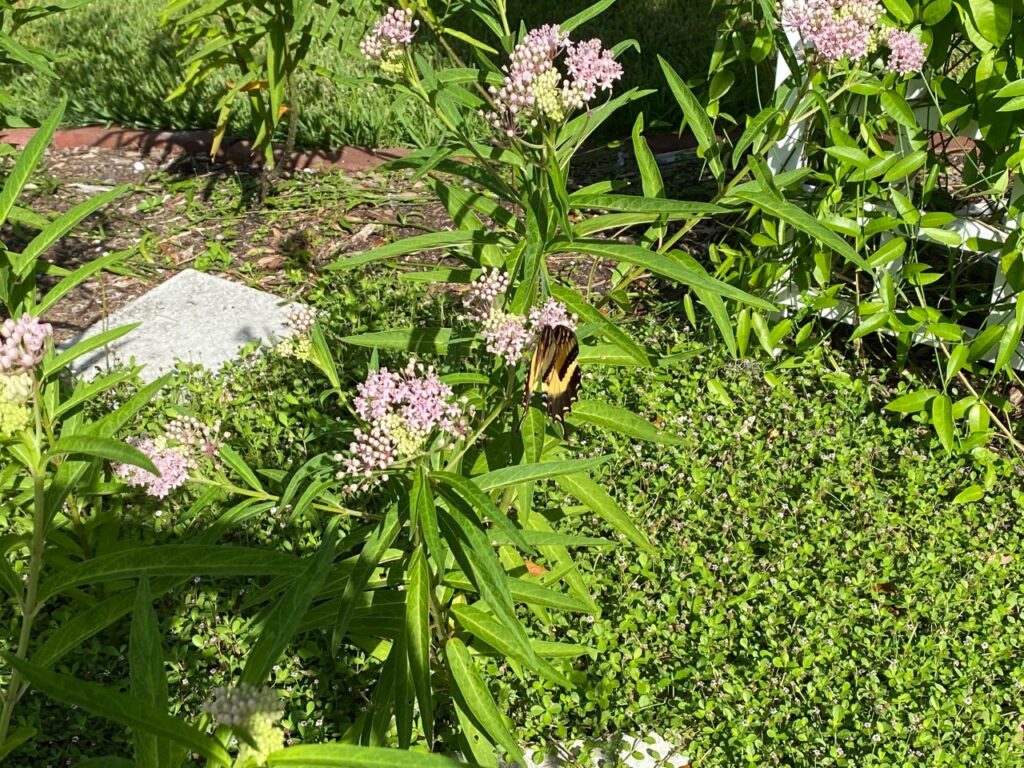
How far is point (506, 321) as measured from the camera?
75.2 inches

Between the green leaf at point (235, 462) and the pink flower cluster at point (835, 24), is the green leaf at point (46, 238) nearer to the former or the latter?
the green leaf at point (235, 462)

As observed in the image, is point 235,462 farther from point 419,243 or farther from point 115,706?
point 115,706

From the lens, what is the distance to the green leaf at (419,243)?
2.25 m

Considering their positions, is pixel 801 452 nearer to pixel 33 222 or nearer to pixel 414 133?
pixel 33 222

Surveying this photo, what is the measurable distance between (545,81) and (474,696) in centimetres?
127

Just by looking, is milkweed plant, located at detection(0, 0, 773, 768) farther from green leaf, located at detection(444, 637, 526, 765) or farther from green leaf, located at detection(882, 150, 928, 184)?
green leaf, located at detection(882, 150, 928, 184)

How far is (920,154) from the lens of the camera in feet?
10.6

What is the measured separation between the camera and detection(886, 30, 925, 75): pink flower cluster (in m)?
2.62

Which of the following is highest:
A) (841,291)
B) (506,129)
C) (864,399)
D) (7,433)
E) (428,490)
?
(506,129)

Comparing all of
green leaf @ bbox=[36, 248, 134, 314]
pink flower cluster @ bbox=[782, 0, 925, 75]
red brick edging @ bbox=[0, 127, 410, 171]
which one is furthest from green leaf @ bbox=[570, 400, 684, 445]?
red brick edging @ bbox=[0, 127, 410, 171]

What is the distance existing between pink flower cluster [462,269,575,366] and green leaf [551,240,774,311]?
15 centimetres

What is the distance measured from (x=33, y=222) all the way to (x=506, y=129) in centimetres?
146

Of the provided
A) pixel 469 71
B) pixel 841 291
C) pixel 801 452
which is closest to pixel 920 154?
pixel 841 291

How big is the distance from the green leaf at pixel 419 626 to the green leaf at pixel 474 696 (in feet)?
0.68
